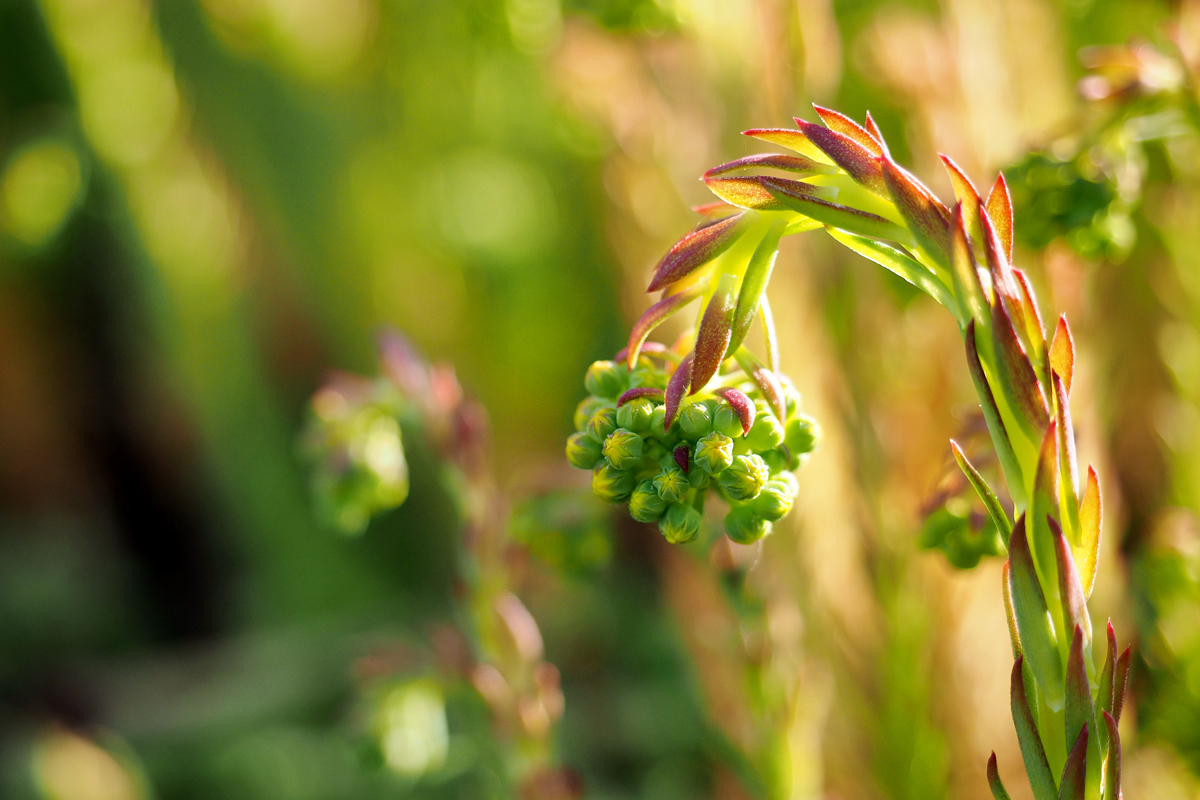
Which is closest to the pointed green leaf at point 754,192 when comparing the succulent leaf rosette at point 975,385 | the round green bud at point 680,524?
the succulent leaf rosette at point 975,385

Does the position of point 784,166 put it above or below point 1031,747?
above

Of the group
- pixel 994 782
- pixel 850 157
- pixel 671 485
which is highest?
pixel 850 157

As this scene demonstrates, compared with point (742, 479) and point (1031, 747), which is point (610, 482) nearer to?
point (742, 479)

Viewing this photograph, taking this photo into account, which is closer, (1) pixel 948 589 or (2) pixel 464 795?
(1) pixel 948 589

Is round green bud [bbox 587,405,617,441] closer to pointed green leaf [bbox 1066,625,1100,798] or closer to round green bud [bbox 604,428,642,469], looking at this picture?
round green bud [bbox 604,428,642,469]

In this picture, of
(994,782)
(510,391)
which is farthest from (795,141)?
(510,391)

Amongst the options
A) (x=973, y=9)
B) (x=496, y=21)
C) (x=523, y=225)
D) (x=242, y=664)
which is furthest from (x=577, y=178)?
(x=242, y=664)

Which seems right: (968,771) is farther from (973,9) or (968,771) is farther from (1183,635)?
(973,9)
